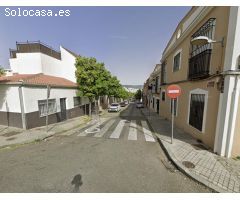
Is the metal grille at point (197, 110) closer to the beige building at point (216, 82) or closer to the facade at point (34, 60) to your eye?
the beige building at point (216, 82)

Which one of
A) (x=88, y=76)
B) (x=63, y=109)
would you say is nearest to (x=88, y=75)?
(x=88, y=76)

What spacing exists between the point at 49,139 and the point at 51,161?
10.6 feet

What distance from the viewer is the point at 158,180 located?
396 cm

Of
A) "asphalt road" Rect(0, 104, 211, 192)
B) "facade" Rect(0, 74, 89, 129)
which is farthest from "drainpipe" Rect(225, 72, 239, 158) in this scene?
"facade" Rect(0, 74, 89, 129)

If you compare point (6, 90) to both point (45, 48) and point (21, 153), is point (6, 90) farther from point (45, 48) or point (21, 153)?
point (45, 48)

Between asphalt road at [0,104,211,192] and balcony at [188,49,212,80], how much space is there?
413cm

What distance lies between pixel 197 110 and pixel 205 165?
3.44m

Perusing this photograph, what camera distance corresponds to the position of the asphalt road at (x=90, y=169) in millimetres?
3680

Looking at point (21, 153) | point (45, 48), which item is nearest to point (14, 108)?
point (21, 153)

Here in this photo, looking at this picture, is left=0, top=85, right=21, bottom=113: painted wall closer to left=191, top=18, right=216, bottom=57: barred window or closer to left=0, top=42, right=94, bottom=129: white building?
left=0, top=42, right=94, bottom=129: white building

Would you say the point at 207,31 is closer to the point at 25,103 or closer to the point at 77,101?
the point at 25,103

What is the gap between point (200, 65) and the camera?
6.96 m

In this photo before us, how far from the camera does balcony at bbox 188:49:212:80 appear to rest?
20.7 feet
